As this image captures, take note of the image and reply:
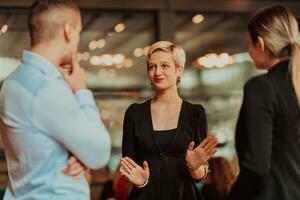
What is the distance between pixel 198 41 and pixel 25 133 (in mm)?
4000

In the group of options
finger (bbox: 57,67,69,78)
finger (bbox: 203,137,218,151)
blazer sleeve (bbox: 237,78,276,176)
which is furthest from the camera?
finger (bbox: 203,137,218,151)

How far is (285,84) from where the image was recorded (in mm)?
2131

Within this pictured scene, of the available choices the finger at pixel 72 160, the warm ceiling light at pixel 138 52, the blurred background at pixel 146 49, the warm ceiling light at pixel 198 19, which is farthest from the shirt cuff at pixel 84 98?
the warm ceiling light at pixel 198 19

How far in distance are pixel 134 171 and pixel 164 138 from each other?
23cm

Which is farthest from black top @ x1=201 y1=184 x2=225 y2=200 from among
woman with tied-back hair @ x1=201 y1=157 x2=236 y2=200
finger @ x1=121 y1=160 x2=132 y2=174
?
finger @ x1=121 y1=160 x2=132 y2=174

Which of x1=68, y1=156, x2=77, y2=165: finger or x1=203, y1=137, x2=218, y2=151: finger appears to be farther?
x1=203, y1=137, x2=218, y2=151: finger

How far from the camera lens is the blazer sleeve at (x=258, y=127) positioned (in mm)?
2049

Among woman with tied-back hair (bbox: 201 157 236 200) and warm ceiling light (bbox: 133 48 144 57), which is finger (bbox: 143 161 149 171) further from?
warm ceiling light (bbox: 133 48 144 57)

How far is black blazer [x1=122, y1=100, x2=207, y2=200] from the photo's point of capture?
261cm

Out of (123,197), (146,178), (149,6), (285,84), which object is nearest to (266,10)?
(285,84)

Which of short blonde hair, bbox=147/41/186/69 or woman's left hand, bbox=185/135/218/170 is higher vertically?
short blonde hair, bbox=147/41/186/69

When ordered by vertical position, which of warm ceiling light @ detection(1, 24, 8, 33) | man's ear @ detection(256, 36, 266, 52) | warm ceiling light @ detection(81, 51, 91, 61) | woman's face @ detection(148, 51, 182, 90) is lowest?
warm ceiling light @ detection(81, 51, 91, 61)

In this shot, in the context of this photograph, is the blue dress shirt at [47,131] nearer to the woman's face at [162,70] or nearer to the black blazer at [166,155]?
the black blazer at [166,155]

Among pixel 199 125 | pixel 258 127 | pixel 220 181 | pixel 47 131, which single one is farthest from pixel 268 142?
pixel 220 181
